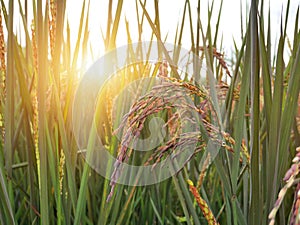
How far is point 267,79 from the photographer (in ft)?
2.44

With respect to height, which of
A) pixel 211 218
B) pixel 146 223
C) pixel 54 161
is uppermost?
pixel 54 161

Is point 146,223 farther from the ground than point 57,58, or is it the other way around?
point 57,58

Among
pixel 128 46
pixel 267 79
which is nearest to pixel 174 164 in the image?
pixel 267 79

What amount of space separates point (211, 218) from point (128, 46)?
2.22 ft

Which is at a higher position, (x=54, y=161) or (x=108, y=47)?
(x=108, y=47)

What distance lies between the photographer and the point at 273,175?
0.74 metres

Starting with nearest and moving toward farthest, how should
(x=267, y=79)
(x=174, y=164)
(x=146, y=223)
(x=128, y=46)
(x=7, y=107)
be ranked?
(x=267, y=79) → (x=7, y=107) → (x=174, y=164) → (x=128, y=46) → (x=146, y=223)

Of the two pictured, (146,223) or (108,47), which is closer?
(108,47)

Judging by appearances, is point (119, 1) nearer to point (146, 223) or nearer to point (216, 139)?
point (216, 139)

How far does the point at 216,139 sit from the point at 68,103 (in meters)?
0.36

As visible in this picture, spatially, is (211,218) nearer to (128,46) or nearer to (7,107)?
(7,107)

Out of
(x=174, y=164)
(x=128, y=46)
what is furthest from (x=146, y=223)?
(x=128, y=46)

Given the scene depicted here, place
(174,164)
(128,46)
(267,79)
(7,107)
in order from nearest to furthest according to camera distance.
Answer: (267,79) → (7,107) → (174,164) → (128,46)

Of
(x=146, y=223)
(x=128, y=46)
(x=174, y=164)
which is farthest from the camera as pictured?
(x=146, y=223)
